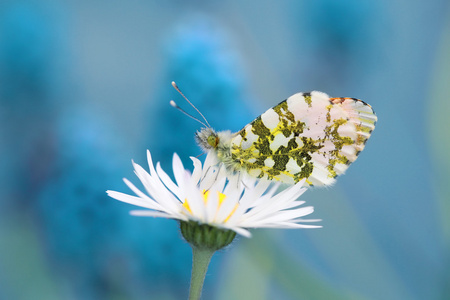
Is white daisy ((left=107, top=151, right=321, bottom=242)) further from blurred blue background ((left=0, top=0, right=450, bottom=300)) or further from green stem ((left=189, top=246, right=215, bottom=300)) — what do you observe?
blurred blue background ((left=0, top=0, right=450, bottom=300))

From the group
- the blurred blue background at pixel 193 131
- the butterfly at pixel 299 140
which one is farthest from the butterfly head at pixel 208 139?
the blurred blue background at pixel 193 131

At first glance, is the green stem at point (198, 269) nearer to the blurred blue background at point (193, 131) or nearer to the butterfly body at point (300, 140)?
the butterfly body at point (300, 140)

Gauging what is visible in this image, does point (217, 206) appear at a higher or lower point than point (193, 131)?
lower

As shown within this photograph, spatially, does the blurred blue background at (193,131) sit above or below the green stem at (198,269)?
above

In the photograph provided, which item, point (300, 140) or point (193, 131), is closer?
point (300, 140)

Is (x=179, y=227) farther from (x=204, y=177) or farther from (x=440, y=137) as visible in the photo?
(x=440, y=137)

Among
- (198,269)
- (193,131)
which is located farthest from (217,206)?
(193,131)

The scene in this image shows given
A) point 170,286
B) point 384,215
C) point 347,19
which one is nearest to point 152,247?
point 170,286

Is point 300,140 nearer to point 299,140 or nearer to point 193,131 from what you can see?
point 299,140
